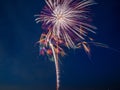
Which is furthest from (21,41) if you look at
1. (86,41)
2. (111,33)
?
(111,33)

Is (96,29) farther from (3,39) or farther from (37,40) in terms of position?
(3,39)

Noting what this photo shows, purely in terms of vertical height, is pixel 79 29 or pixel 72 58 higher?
pixel 79 29

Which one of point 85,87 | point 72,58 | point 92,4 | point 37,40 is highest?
point 92,4

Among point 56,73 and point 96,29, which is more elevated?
point 96,29

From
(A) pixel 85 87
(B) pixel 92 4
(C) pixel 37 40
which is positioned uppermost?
(B) pixel 92 4

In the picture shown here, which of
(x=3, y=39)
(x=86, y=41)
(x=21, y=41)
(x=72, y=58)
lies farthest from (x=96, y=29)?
(x=3, y=39)

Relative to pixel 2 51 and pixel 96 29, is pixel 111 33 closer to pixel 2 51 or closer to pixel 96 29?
pixel 96 29
